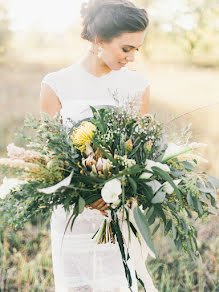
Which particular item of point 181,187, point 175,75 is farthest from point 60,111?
point 175,75

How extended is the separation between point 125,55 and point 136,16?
0.22 m

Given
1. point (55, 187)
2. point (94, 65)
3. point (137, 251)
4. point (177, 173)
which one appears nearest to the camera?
point (55, 187)

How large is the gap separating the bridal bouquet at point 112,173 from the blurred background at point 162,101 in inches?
4.6

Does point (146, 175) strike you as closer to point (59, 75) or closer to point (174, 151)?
point (174, 151)

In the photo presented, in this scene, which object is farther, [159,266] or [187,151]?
[159,266]

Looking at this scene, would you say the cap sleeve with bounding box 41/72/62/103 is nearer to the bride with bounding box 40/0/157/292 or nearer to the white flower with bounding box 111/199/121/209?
the bride with bounding box 40/0/157/292

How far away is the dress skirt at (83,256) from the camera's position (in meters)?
1.88

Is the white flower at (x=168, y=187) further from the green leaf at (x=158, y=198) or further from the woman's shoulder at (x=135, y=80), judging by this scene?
the woman's shoulder at (x=135, y=80)

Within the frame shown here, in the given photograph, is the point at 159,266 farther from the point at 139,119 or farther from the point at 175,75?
the point at 175,75

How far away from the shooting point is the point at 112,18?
6.41 ft

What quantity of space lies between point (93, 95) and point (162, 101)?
6.73 metres

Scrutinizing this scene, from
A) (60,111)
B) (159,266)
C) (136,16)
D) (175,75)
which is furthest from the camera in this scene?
(175,75)

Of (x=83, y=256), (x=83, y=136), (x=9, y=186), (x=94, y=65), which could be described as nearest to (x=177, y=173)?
(x=83, y=136)

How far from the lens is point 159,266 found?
321 centimetres
